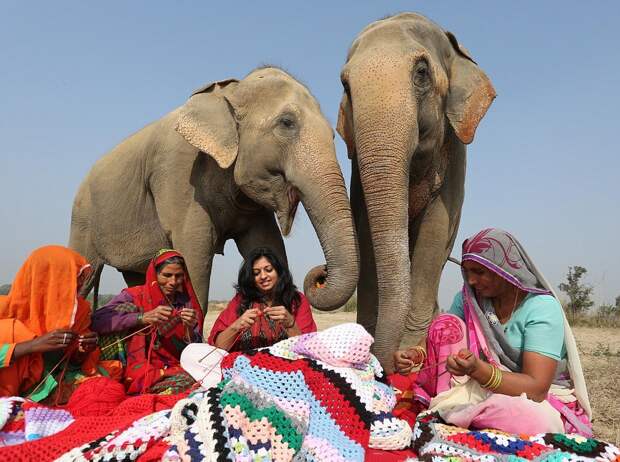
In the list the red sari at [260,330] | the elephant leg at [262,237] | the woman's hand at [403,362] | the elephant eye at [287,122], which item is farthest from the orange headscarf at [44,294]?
the elephant leg at [262,237]

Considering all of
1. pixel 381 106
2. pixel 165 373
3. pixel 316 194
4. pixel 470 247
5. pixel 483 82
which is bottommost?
pixel 165 373

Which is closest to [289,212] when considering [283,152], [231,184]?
[283,152]

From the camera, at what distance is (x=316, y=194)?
477 cm

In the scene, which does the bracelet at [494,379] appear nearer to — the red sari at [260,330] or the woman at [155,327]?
the red sari at [260,330]

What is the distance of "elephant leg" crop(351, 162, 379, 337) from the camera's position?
18.6 ft

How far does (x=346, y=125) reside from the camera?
5305mm

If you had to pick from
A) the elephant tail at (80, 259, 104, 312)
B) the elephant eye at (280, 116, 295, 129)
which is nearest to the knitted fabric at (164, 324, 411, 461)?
the elephant eye at (280, 116, 295, 129)

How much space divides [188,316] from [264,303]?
1.67ft

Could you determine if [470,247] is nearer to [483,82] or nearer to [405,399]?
[405,399]

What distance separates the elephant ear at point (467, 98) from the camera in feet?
17.2

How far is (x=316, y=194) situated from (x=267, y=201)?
69 cm

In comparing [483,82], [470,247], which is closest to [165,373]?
[470,247]

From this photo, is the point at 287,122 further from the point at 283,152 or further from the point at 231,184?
the point at 231,184

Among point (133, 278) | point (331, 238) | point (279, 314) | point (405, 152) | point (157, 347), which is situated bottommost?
point (157, 347)
